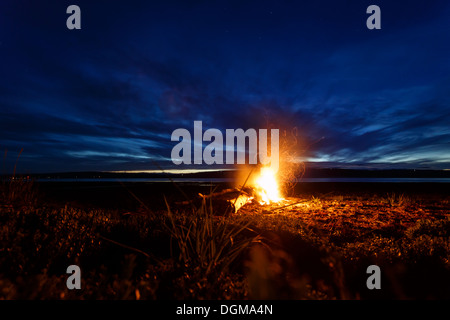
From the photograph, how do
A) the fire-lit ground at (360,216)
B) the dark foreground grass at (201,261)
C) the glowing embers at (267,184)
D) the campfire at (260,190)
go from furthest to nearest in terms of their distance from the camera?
the glowing embers at (267,184)
the campfire at (260,190)
the fire-lit ground at (360,216)
the dark foreground grass at (201,261)

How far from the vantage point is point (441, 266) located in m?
3.68

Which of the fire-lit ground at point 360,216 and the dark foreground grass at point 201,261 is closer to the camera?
the dark foreground grass at point 201,261

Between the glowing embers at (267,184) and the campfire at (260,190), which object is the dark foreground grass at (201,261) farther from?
the glowing embers at (267,184)

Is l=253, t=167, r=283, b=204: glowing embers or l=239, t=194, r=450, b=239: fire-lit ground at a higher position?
l=253, t=167, r=283, b=204: glowing embers

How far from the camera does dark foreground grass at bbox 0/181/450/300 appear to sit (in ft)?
8.44

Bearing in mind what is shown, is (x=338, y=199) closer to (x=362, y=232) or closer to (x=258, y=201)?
(x=258, y=201)

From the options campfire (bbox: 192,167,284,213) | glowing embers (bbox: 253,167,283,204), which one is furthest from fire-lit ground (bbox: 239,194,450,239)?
glowing embers (bbox: 253,167,283,204)

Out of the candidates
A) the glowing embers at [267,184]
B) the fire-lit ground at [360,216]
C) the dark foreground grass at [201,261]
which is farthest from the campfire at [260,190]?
the dark foreground grass at [201,261]

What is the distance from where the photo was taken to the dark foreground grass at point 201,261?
2572 millimetres

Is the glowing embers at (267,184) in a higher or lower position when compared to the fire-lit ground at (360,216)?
higher

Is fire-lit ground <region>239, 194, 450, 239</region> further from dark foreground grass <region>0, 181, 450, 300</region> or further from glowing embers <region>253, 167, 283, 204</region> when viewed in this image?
glowing embers <region>253, 167, 283, 204</region>

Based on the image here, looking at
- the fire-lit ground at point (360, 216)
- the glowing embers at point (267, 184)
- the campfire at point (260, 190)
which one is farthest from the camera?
the glowing embers at point (267, 184)
